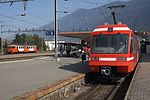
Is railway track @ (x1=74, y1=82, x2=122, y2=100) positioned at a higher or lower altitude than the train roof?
lower

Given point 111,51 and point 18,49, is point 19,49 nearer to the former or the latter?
point 18,49

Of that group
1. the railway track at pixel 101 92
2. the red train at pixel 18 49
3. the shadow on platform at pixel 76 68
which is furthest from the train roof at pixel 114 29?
the red train at pixel 18 49

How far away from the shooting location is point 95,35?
17.4 meters

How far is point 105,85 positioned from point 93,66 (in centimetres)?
170

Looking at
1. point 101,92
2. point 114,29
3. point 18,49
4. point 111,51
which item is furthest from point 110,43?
point 18,49

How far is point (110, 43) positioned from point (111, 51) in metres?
0.45

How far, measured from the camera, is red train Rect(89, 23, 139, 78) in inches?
648

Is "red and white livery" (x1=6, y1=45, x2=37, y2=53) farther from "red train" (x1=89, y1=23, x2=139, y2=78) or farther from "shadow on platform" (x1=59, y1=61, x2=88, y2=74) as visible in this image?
"red train" (x1=89, y1=23, x2=139, y2=78)

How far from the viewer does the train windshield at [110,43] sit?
54.9ft

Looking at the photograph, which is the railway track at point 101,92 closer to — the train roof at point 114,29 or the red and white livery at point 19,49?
the train roof at point 114,29

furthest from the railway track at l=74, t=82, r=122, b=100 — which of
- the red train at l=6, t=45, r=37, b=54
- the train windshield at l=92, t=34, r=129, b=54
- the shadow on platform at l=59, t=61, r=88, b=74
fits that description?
the red train at l=6, t=45, r=37, b=54

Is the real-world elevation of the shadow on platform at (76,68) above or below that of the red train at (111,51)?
below

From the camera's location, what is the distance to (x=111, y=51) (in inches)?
658

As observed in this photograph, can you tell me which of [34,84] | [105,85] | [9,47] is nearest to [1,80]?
[34,84]
